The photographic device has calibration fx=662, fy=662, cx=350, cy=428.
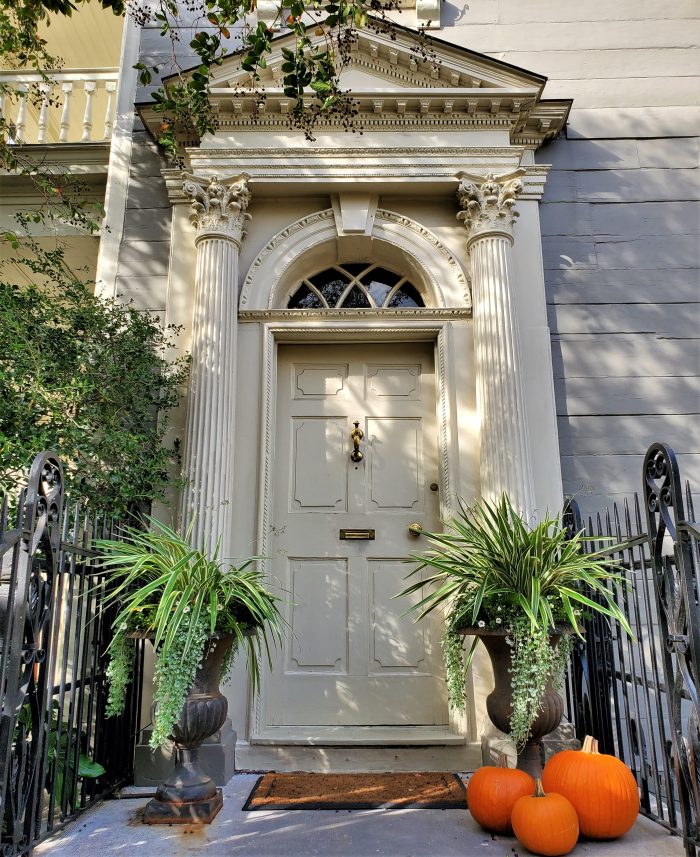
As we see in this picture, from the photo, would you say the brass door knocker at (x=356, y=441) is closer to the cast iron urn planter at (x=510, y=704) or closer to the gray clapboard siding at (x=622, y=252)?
the cast iron urn planter at (x=510, y=704)

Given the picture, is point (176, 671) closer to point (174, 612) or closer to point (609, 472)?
point (174, 612)

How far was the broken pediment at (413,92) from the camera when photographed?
4734 millimetres

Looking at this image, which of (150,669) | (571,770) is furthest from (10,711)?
(571,770)

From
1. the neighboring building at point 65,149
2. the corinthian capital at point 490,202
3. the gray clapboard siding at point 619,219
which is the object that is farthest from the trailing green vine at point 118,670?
the gray clapboard siding at point 619,219

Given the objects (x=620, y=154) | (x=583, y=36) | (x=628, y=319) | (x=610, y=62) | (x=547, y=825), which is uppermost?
(x=583, y=36)

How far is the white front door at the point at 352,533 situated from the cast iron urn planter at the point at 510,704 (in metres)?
1.00

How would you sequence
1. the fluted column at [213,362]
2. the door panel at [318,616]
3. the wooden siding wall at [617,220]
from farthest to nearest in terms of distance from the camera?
the wooden siding wall at [617,220], the door panel at [318,616], the fluted column at [213,362]

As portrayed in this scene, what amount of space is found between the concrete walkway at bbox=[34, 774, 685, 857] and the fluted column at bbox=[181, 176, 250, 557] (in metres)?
1.54

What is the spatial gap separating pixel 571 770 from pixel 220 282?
3532 mm

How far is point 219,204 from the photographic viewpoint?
15.3ft

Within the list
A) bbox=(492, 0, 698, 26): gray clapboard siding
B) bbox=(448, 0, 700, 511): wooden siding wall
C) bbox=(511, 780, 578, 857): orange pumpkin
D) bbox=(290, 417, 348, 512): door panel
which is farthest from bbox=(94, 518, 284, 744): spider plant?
bbox=(492, 0, 698, 26): gray clapboard siding

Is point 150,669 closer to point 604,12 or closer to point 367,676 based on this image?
point 367,676

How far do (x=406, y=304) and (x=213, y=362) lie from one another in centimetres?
155

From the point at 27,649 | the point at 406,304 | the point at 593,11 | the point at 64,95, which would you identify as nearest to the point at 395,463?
the point at 406,304
